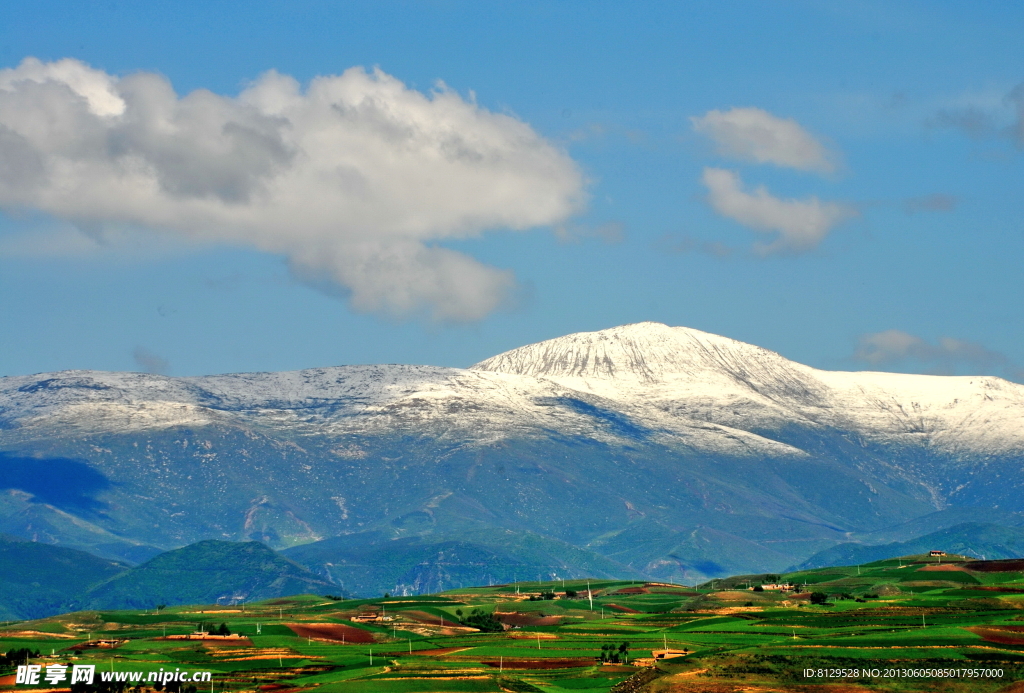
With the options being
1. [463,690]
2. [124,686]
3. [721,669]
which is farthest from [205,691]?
[721,669]

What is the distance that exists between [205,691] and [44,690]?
19.1 m

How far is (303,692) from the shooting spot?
19388 cm

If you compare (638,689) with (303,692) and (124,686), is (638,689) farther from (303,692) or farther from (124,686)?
(124,686)

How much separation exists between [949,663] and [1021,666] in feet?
27.6

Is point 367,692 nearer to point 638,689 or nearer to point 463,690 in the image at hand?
point 463,690

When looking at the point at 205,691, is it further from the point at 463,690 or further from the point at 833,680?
the point at 833,680

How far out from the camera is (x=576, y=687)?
19950 cm

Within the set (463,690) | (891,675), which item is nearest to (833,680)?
(891,675)

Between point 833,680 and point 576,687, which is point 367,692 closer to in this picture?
point 576,687

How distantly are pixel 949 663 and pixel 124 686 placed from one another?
10100 cm

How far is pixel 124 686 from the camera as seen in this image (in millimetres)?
192250

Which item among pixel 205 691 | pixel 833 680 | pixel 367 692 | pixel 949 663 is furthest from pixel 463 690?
pixel 949 663

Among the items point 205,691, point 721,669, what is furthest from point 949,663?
point 205,691

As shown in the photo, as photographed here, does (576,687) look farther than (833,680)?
Yes
